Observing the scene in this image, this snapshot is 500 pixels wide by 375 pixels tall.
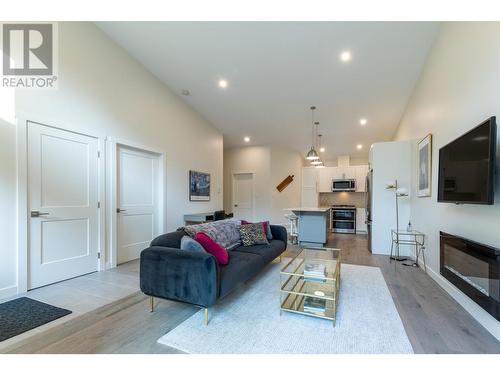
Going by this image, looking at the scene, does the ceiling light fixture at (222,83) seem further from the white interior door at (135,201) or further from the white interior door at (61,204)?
the white interior door at (61,204)

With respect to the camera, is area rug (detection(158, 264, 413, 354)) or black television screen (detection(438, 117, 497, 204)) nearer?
area rug (detection(158, 264, 413, 354))

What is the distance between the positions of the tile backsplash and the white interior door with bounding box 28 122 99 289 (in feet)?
25.8

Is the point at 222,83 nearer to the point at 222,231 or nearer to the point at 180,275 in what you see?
the point at 222,231

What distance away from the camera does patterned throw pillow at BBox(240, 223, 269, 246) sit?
11.1 feet

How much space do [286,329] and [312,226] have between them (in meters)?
3.61

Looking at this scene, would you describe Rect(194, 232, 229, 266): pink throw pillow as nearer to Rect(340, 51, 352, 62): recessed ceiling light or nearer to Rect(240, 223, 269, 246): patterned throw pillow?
Rect(240, 223, 269, 246): patterned throw pillow

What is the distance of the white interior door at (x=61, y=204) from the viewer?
277cm

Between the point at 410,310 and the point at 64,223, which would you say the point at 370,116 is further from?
the point at 64,223

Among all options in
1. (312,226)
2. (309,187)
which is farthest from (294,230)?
(309,187)

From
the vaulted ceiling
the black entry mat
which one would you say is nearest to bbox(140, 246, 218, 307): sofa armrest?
the black entry mat

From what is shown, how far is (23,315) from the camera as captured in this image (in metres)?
2.15
